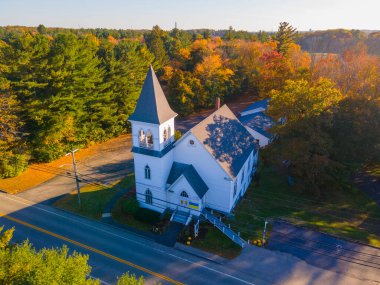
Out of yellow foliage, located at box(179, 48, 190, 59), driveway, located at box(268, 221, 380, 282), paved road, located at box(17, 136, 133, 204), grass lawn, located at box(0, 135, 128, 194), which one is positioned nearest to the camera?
driveway, located at box(268, 221, 380, 282)

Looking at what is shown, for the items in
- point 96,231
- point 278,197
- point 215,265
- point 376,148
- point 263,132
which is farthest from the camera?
point 263,132

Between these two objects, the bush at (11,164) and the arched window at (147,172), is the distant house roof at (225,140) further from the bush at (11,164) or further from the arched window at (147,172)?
the bush at (11,164)

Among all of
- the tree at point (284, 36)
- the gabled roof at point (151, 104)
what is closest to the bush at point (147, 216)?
the gabled roof at point (151, 104)

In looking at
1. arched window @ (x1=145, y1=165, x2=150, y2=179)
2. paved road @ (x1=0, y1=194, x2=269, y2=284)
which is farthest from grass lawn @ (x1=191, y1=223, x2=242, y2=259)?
arched window @ (x1=145, y1=165, x2=150, y2=179)

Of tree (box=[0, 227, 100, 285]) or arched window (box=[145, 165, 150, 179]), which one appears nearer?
tree (box=[0, 227, 100, 285])

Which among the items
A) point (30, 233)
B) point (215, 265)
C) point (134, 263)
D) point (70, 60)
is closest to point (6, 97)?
point (70, 60)

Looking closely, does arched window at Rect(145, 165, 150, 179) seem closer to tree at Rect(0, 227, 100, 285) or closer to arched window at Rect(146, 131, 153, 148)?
arched window at Rect(146, 131, 153, 148)

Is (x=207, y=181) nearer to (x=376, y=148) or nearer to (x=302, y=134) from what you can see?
(x=302, y=134)

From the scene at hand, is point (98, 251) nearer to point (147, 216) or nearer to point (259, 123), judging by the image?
point (147, 216)
